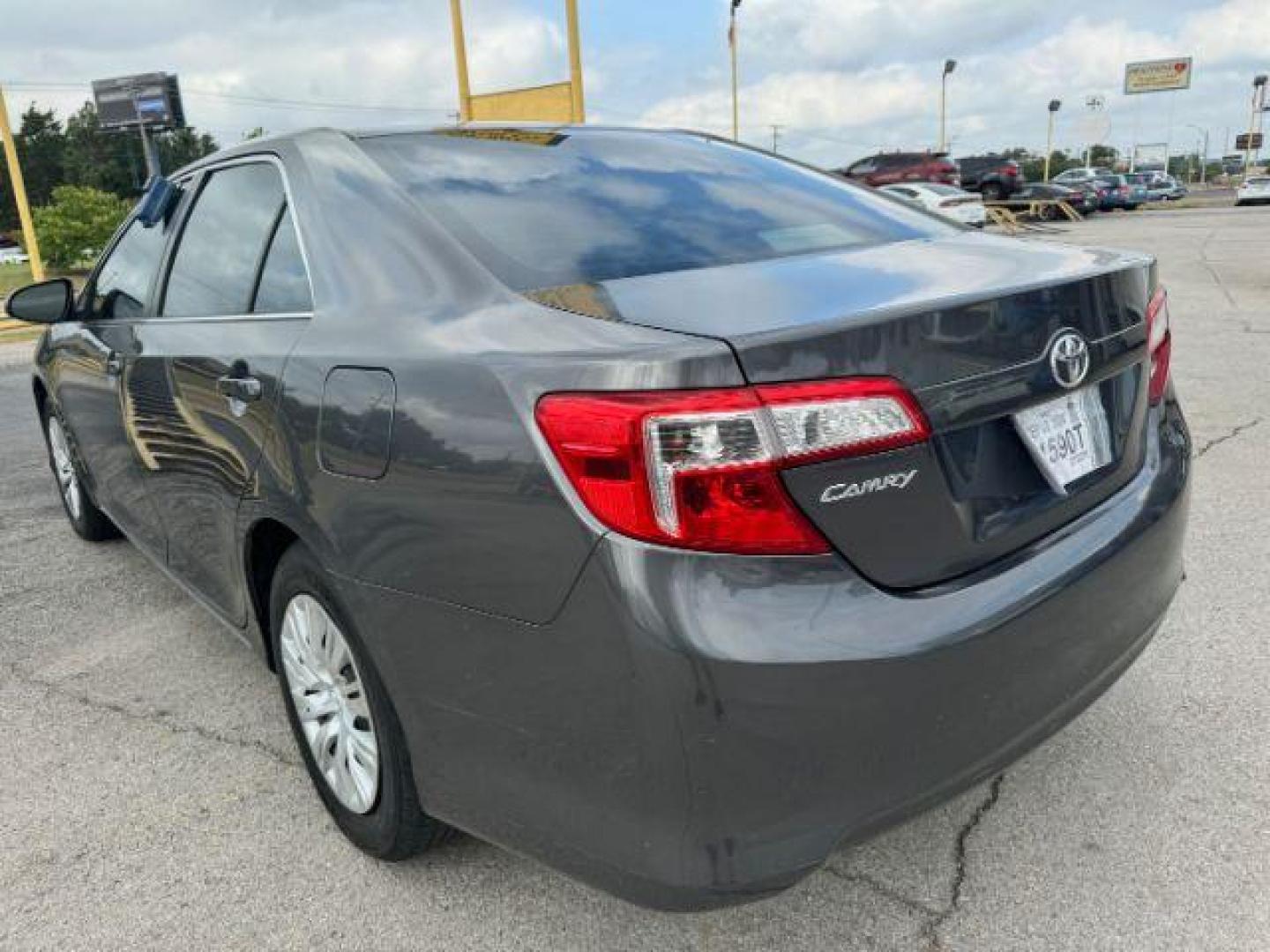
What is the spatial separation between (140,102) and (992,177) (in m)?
41.6

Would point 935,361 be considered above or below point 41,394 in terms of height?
above

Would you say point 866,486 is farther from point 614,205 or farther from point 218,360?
point 218,360

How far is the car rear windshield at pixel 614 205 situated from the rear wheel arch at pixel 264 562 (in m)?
0.84

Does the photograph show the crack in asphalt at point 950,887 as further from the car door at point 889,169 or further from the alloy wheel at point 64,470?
the car door at point 889,169

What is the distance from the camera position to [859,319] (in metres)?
1.64

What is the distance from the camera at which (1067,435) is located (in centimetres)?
193

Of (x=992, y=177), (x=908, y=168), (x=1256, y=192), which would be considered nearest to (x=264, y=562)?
(x=908, y=168)

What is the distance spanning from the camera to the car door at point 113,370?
3.30m

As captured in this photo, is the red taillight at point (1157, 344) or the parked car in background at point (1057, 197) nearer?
the red taillight at point (1157, 344)

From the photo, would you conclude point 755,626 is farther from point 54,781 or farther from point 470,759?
point 54,781

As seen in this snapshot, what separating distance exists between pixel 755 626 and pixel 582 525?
0.98 ft

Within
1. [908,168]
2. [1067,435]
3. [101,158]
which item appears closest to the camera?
[1067,435]

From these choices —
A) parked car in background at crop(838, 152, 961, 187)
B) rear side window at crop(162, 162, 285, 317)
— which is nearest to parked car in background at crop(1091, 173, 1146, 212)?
parked car in background at crop(838, 152, 961, 187)

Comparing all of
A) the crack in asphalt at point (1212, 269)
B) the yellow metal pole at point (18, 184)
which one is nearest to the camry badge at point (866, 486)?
the crack in asphalt at point (1212, 269)
